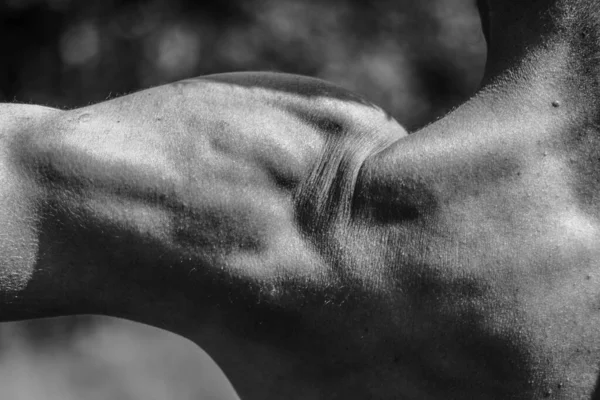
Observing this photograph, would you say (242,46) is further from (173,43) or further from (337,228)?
(337,228)

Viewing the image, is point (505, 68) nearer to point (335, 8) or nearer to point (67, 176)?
point (67, 176)

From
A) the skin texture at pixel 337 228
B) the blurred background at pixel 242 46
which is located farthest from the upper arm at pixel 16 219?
the blurred background at pixel 242 46

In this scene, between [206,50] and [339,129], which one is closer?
[339,129]

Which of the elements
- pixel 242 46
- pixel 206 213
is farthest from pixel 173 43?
pixel 206 213

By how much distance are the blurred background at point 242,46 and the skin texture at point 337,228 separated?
6.24ft

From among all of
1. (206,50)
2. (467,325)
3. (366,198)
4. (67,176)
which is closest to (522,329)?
(467,325)

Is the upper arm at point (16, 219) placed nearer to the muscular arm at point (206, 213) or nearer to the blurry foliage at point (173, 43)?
the muscular arm at point (206, 213)

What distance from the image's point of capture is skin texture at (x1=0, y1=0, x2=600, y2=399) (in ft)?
3.73

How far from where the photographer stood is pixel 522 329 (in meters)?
1.13

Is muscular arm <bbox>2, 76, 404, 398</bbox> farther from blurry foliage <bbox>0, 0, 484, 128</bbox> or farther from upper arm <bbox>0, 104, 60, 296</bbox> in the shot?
blurry foliage <bbox>0, 0, 484, 128</bbox>

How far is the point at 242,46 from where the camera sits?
3.11 m

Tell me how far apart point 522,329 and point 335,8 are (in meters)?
2.22

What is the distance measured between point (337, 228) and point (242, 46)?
2.03 meters

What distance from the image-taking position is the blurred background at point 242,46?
3082 mm
